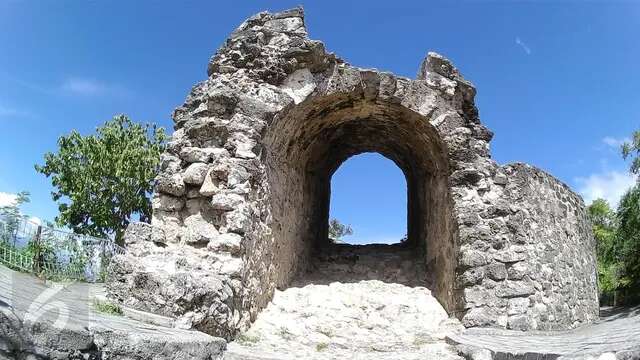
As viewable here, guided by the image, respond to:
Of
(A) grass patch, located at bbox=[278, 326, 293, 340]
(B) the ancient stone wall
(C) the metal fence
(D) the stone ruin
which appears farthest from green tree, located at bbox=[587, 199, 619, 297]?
(C) the metal fence

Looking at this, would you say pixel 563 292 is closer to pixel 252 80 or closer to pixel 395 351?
pixel 395 351

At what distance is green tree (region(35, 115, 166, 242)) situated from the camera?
18.0m

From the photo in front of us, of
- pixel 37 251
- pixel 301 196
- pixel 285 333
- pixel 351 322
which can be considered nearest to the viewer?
pixel 285 333

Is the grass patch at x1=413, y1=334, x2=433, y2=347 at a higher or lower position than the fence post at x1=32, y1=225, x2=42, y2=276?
lower

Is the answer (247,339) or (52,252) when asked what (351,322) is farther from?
(52,252)

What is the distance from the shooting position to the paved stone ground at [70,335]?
2324 millimetres

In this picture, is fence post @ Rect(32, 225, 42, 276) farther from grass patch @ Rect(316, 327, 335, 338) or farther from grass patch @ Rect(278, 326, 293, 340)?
grass patch @ Rect(316, 327, 335, 338)

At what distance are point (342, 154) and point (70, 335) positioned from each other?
305 inches

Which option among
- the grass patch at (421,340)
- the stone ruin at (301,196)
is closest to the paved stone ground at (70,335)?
the stone ruin at (301,196)

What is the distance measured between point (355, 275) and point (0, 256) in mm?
5377

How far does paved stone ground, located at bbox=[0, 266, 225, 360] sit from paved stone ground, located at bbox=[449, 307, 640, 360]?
2.53m

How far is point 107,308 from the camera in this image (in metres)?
4.06

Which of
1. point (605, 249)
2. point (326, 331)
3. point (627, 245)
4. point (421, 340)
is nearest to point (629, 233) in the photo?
point (627, 245)

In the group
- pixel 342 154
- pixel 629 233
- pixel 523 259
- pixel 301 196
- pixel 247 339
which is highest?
pixel 342 154
